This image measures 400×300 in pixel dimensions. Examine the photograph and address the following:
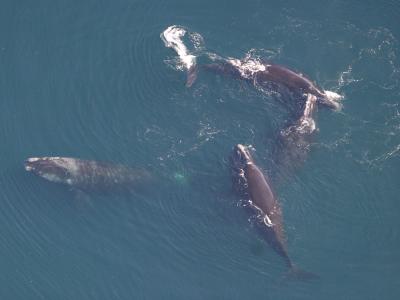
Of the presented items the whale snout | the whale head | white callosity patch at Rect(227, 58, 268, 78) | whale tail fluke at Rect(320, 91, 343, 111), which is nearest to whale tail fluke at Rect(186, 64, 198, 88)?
white callosity patch at Rect(227, 58, 268, 78)

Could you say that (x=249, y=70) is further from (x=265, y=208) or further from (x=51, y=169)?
(x=51, y=169)

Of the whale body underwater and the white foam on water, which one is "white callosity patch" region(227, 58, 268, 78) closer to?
the whale body underwater

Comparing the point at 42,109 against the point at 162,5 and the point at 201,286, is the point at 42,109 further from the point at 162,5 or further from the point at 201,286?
the point at 201,286

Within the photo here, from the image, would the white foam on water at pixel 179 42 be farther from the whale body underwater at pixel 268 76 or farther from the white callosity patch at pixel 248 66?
the white callosity patch at pixel 248 66

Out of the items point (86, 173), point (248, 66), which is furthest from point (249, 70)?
point (86, 173)

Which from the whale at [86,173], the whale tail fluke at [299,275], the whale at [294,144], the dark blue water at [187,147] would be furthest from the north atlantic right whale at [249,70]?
the whale tail fluke at [299,275]

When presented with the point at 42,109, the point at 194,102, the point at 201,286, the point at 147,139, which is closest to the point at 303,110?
the point at 194,102
